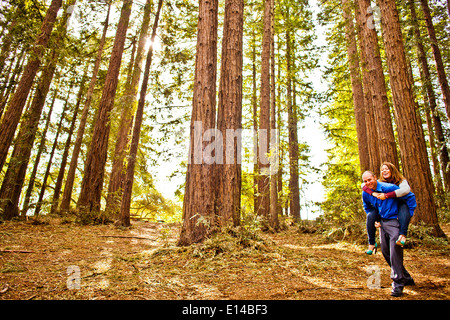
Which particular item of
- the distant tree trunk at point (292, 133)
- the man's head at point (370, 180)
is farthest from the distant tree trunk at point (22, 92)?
the distant tree trunk at point (292, 133)

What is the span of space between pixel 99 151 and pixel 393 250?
33.2 ft

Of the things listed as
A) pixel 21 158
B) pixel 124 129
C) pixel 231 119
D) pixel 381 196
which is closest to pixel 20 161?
pixel 21 158

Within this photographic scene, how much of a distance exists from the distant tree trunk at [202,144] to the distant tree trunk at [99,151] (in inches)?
220

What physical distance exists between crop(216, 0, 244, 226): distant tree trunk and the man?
3101 mm

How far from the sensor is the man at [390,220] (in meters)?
3.40

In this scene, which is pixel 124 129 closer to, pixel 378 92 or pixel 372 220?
pixel 378 92

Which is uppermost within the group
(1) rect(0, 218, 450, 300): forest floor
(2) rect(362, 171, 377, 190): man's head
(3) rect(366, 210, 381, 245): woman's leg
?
(2) rect(362, 171, 377, 190): man's head

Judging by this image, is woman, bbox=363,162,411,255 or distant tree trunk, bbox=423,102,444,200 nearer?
woman, bbox=363,162,411,255

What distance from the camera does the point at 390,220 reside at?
3.60m

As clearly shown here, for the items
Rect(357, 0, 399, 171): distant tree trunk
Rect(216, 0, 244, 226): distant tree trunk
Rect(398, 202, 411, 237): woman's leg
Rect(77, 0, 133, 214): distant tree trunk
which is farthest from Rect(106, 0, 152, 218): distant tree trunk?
Rect(398, 202, 411, 237): woman's leg

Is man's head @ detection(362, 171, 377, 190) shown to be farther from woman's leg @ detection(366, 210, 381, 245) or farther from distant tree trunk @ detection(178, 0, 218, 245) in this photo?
distant tree trunk @ detection(178, 0, 218, 245)

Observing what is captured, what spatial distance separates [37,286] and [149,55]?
9132 millimetres

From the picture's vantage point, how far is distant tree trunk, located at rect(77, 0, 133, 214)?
32.3ft

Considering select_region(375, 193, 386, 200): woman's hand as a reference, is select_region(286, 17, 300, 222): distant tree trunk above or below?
above
